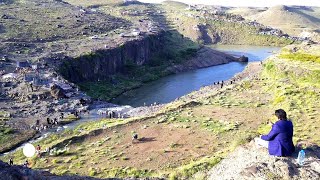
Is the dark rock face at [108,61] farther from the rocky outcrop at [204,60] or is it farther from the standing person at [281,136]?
the standing person at [281,136]

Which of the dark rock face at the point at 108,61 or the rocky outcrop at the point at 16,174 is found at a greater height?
the rocky outcrop at the point at 16,174

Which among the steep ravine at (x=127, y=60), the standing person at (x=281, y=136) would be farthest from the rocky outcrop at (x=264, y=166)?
the steep ravine at (x=127, y=60)

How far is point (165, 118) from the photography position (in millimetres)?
36188

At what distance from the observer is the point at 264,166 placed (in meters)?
13.6

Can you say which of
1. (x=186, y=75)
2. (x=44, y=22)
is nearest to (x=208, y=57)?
(x=186, y=75)

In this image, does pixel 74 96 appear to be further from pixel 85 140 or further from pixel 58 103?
pixel 85 140

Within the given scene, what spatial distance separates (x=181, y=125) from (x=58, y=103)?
18126 millimetres

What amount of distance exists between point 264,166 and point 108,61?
55.8 meters

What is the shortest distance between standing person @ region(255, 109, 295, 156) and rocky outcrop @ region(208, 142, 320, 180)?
0.27 m

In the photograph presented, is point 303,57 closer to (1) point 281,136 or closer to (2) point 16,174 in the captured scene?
(1) point 281,136

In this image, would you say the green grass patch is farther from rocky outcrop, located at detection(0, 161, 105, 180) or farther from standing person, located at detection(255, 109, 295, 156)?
rocky outcrop, located at detection(0, 161, 105, 180)

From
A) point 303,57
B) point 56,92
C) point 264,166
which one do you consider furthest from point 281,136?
point 303,57

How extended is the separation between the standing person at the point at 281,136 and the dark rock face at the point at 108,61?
46.8 metres

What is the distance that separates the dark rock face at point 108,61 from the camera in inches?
2350
